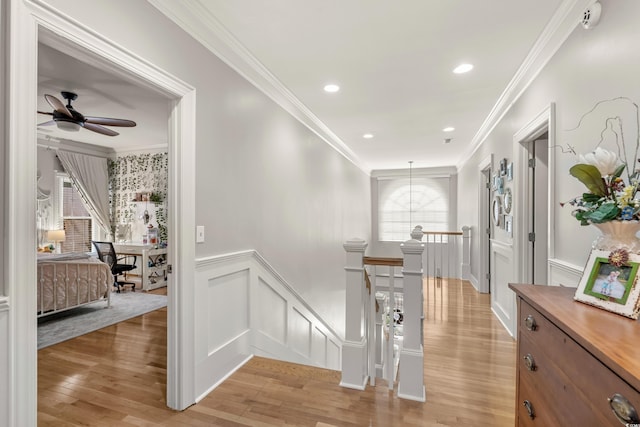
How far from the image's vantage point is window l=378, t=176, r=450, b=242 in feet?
26.2

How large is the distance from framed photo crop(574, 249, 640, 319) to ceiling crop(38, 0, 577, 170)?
1712 millimetres

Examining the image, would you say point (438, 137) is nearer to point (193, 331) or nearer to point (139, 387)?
point (193, 331)

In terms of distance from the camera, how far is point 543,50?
233 cm

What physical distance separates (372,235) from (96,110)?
6.60 metres

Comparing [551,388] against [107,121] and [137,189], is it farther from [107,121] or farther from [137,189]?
[137,189]

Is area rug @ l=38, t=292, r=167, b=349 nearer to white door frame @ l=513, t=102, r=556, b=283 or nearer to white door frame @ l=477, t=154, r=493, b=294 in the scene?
white door frame @ l=513, t=102, r=556, b=283

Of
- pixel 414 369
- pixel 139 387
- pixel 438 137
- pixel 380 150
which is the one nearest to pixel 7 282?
pixel 139 387

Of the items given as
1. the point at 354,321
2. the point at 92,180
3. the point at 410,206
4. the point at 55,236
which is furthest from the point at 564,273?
the point at 92,180

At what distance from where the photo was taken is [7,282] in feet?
3.64

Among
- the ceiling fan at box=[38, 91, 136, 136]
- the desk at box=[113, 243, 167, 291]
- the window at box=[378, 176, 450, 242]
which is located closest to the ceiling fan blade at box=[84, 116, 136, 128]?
the ceiling fan at box=[38, 91, 136, 136]

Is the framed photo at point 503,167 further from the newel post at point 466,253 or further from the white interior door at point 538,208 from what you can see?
the newel post at point 466,253

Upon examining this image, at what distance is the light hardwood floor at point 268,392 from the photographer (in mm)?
1797

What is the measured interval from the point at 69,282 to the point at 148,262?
1819 millimetres

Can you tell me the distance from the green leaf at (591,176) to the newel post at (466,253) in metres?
5.22
